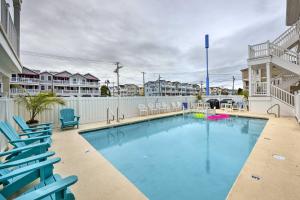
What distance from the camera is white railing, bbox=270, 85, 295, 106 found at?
965 centimetres

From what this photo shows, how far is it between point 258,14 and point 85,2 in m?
8.35

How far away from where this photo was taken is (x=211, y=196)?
2.53 meters

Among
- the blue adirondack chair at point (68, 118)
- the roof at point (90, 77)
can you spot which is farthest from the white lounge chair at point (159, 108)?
the roof at point (90, 77)

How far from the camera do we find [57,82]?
2989cm

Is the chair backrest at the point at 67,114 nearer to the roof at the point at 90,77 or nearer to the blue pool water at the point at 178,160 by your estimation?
the blue pool water at the point at 178,160

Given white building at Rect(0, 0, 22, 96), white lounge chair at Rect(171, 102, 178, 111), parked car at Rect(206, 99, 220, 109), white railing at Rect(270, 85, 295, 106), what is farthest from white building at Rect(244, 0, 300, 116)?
white building at Rect(0, 0, 22, 96)

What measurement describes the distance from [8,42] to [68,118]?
456 centimetres

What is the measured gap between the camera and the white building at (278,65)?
9500mm

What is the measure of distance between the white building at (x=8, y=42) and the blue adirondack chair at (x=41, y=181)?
2.33m

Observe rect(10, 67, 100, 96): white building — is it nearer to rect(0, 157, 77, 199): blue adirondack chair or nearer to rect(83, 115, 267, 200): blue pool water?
rect(83, 115, 267, 200): blue pool water

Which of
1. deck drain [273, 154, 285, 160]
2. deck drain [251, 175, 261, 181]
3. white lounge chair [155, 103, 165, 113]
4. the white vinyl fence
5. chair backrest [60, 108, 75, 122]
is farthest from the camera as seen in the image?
white lounge chair [155, 103, 165, 113]

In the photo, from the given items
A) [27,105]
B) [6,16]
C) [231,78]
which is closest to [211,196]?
[6,16]

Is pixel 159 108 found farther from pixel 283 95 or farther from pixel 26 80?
pixel 26 80

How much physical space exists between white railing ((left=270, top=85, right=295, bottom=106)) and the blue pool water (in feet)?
20.2
